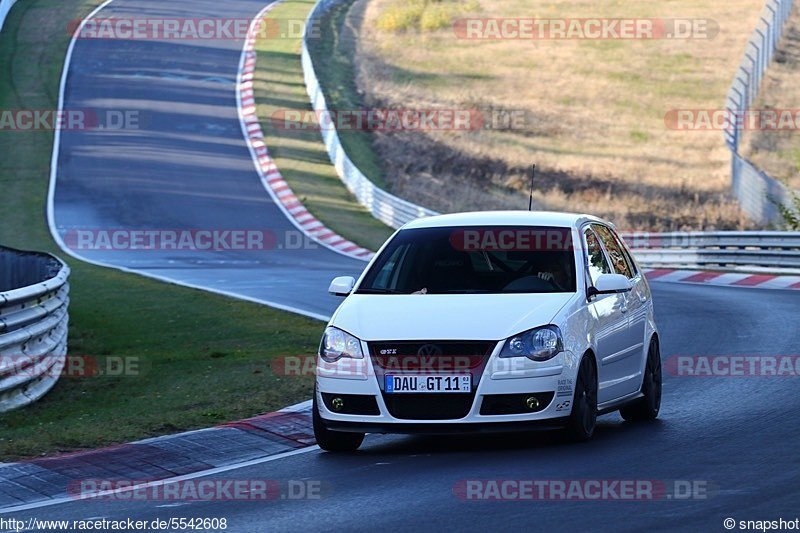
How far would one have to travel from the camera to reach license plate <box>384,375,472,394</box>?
9.11m

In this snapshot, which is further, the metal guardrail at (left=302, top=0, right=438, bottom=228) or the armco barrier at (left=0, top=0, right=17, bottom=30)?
the armco barrier at (left=0, top=0, right=17, bottom=30)

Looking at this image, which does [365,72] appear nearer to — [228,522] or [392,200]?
[392,200]

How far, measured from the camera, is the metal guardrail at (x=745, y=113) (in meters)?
31.2

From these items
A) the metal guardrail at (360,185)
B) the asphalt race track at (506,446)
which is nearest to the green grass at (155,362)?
the asphalt race track at (506,446)

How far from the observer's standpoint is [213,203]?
118ft

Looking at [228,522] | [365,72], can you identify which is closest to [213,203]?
[365,72]

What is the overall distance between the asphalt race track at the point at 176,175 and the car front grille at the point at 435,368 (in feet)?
34.3

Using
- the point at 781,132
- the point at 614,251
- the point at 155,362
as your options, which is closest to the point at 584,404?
the point at 614,251

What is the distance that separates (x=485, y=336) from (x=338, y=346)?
101 cm

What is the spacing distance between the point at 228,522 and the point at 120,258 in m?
22.9

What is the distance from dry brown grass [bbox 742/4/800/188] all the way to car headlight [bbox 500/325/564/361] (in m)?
29.1

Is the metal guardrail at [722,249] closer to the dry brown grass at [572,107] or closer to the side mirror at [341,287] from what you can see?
the dry brown grass at [572,107]

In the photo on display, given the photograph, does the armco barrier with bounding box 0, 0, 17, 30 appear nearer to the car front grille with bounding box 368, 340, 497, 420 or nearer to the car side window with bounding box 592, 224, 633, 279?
the car side window with bounding box 592, 224, 633, 279

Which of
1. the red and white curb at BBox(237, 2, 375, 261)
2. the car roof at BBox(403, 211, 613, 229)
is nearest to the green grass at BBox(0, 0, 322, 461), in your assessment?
the car roof at BBox(403, 211, 613, 229)
